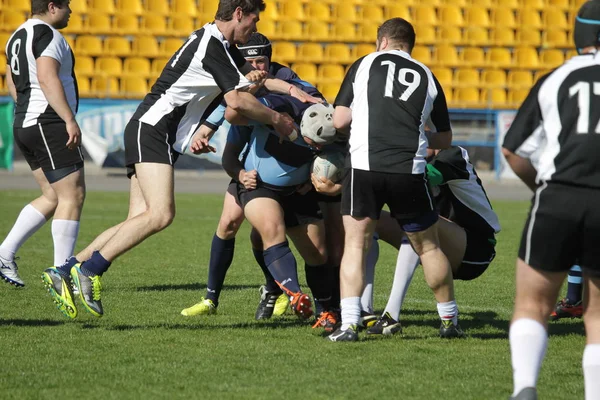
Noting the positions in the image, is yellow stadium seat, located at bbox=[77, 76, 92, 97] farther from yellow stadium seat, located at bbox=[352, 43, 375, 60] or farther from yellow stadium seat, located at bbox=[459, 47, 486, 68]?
yellow stadium seat, located at bbox=[459, 47, 486, 68]

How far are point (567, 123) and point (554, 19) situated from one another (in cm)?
2177

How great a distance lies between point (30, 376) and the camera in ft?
14.7

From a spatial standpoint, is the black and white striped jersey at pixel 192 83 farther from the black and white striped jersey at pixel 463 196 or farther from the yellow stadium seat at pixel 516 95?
the yellow stadium seat at pixel 516 95

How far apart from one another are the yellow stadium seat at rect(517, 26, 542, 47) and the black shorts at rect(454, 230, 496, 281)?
1859 centimetres

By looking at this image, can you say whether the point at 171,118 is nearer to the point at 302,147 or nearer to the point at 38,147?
the point at 302,147

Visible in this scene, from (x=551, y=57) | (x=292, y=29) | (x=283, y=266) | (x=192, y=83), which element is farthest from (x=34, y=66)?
(x=551, y=57)

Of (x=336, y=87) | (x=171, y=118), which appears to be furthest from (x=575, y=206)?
(x=336, y=87)

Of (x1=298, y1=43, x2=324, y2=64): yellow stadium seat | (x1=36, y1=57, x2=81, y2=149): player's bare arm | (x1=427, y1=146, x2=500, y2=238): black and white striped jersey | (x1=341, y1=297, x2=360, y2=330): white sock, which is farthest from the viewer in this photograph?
(x1=298, y1=43, x2=324, y2=64): yellow stadium seat

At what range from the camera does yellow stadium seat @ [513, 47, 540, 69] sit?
2346 cm

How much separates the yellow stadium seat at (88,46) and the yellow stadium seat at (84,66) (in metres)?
0.13

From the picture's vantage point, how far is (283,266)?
5.94 metres

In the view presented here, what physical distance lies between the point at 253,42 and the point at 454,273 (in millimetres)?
2144

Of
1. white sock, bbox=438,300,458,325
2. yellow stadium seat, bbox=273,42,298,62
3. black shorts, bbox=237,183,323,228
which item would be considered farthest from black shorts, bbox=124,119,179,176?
yellow stadium seat, bbox=273,42,298,62

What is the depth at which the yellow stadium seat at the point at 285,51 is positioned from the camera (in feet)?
74.4
